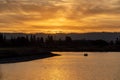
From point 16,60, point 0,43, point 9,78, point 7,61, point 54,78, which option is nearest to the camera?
point 9,78

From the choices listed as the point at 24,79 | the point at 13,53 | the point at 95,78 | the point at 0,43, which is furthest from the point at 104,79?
the point at 0,43

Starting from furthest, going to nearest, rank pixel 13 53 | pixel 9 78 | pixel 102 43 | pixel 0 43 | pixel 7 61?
pixel 102 43, pixel 0 43, pixel 13 53, pixel 7 61, pixel 9 78

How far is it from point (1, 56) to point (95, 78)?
3790cm

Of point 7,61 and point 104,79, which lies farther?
point 7,61

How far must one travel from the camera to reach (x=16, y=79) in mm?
47125

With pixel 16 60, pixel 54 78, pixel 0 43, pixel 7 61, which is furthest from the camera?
pixel 0 43

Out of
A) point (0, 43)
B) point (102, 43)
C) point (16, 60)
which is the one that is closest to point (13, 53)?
point (16, 60)

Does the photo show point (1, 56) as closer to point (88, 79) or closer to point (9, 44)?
point (88, 79)

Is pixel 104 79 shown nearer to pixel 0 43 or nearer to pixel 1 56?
pixel 1 56

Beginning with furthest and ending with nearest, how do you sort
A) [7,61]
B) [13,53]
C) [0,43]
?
[0,43] < [13,53] < [7,61]

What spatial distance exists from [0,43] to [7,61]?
2203 inches

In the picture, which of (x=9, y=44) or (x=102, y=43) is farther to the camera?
(x=102, y=43)

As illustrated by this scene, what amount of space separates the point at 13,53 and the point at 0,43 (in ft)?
144

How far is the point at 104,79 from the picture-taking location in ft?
161
